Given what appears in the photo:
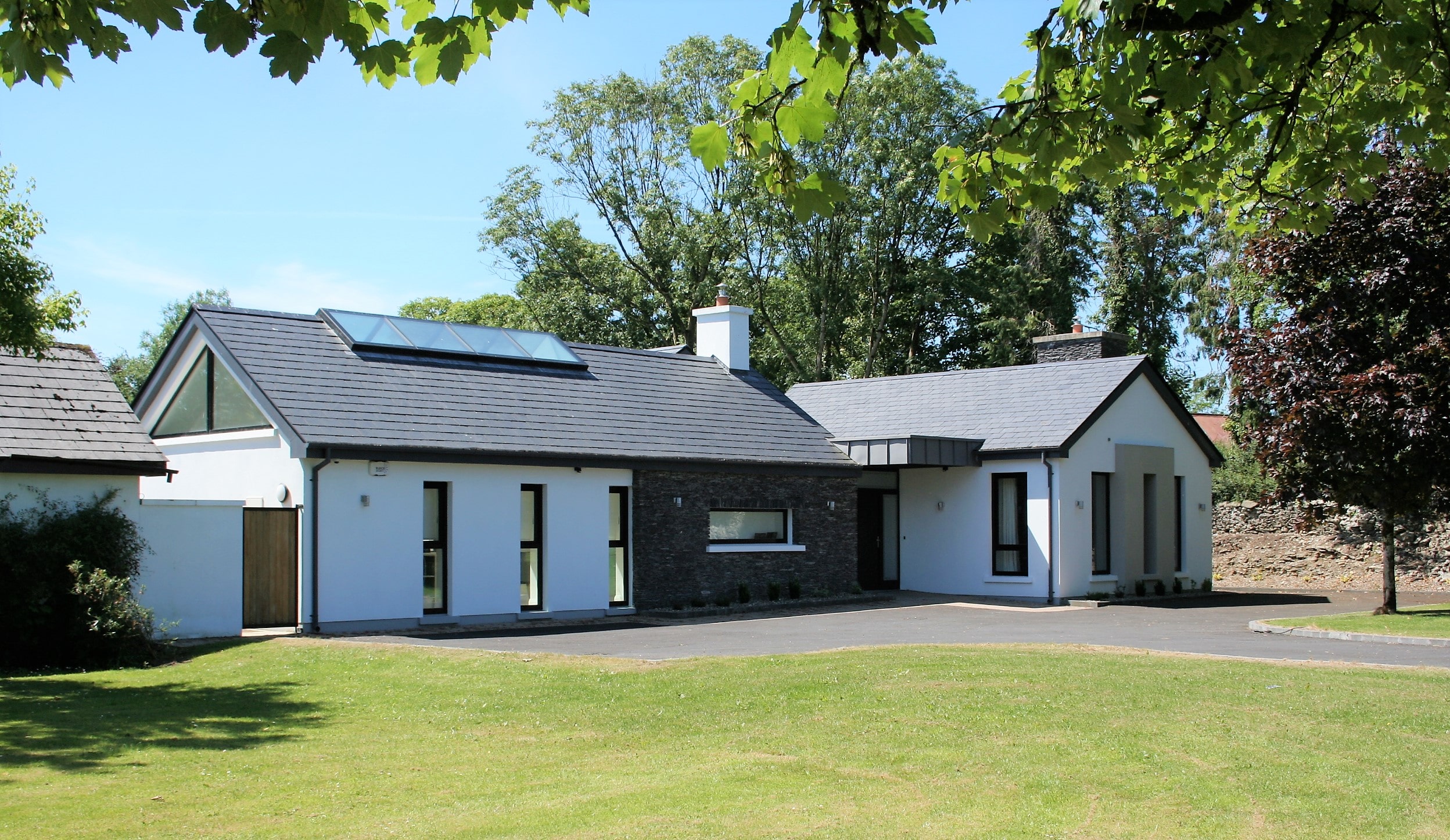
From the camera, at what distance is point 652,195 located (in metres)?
48.0

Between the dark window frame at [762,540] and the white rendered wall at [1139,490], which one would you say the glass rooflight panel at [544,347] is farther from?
the white rendered wall at [1139,490]

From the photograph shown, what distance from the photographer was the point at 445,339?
2300 cm

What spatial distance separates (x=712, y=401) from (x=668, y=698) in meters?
14.7

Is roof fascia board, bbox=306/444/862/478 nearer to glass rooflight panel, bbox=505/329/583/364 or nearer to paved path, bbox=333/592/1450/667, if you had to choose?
paved path, bbox=333/592/1450/667

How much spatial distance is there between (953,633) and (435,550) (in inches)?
310

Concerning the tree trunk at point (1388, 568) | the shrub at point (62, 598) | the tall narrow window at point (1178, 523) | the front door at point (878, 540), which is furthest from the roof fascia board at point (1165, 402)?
the shrub at point (62, 598)

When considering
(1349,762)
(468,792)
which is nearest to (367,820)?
(468,792)

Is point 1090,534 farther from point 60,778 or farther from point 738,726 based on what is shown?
point 60,778

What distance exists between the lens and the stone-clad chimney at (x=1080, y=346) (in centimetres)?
2944

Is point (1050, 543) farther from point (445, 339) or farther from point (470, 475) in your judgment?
point (445, 339)

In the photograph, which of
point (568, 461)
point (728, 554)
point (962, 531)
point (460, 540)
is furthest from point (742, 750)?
point (962, 531)

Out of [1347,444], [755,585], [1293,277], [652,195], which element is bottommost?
[755,585]

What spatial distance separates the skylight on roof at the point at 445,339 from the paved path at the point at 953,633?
5464mm

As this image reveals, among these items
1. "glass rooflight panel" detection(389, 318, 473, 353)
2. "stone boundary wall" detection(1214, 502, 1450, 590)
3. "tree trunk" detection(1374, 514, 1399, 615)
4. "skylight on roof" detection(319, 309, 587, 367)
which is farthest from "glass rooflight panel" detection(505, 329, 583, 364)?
"stone boundary wall" detection(1214, 502, 1450, 590)
